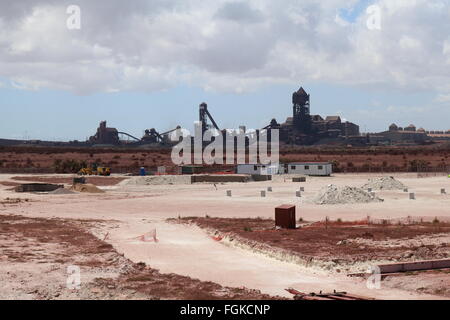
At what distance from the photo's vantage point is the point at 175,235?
32031 millimetres

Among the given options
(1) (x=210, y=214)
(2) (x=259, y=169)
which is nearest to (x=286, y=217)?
(1) (x=210, y=214)

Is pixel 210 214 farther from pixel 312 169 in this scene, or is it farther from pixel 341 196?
pixel 312 169

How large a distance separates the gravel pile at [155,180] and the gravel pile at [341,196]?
33445mm

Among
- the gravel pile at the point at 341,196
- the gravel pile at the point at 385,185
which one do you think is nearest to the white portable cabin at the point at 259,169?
the gravel pile at the point at 385,185

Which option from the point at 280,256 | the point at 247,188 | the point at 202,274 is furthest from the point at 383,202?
the point at 202,274

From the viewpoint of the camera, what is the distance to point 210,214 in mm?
43094

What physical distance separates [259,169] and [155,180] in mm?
20062

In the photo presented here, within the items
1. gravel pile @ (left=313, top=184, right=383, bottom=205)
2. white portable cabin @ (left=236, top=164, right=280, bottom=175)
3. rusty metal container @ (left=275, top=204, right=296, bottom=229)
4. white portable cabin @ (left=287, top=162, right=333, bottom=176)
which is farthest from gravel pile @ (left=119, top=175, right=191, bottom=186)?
rusty metal container @ (left=275, top=204, right=296, bottom=229)

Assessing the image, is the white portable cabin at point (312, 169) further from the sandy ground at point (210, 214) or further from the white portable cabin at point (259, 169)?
the sandy ground at point (210, 214)

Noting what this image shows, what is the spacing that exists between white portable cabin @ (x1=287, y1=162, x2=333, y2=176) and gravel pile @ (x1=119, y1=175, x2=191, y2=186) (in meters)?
20.0

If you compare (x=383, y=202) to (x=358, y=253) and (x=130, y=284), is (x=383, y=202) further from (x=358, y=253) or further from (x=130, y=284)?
(x=130, y=284)

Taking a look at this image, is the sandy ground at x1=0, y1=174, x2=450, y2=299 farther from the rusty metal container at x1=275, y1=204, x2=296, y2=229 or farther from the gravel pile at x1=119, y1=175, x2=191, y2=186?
the rusty metal container at x1=275, y1=204, x2=296, y2=229

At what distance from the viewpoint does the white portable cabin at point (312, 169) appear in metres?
90.7

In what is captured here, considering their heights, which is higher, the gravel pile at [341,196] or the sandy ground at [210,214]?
the gravel pile at [341,196]
